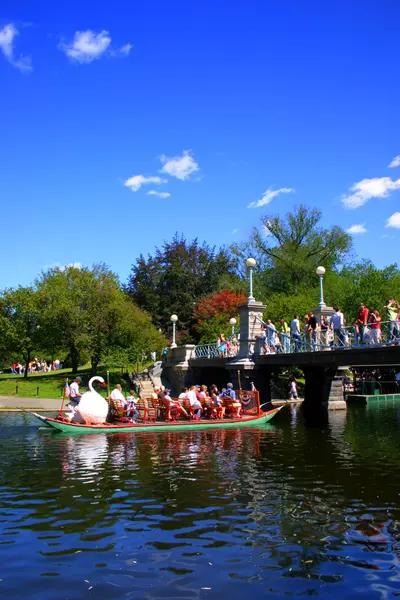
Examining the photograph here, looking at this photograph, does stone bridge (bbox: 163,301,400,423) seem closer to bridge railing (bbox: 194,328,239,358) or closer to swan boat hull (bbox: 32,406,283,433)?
bridge railing (bbox: 194,328,239,358)

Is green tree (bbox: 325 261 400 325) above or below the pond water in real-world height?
above

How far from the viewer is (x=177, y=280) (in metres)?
57.1

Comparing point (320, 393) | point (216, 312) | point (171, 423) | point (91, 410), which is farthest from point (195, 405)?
point (216, 312)

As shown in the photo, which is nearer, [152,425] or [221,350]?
[152,425]

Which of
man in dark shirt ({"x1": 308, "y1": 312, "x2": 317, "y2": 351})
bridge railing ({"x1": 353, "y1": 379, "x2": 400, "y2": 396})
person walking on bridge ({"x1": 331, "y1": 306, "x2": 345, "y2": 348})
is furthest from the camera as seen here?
bridge railing ({"x1": 353, "y1": 379, "x2": 400, "y2": 396})

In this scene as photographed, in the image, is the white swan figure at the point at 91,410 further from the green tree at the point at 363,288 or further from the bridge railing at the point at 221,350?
the green tree at the point at 363,288

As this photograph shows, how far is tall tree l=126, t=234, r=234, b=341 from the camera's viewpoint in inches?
2210

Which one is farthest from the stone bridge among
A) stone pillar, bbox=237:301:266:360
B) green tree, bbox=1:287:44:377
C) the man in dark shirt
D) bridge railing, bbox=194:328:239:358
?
green tree, bbox=1:287:44:377

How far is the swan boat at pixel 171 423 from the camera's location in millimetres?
20625

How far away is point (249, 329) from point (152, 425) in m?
8.46

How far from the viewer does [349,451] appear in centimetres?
1730

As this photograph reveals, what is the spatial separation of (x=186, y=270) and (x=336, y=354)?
36.9 metres

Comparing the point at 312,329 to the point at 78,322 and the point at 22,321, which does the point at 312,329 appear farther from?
the point at 22,321

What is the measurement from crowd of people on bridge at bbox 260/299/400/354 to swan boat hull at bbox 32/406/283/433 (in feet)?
11.6
